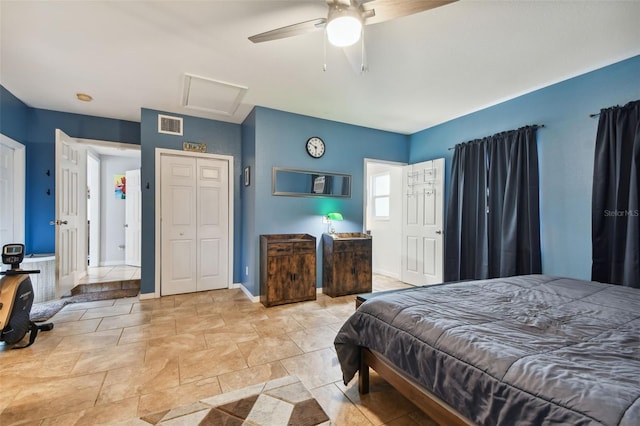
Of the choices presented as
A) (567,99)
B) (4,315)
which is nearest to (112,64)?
(4,315)

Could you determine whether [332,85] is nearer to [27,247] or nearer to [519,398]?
[519,398]

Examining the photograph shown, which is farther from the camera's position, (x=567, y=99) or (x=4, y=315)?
(x=567, y=99)

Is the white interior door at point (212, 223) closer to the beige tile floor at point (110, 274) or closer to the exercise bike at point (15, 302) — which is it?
the beige tile floor at point (110, 274)

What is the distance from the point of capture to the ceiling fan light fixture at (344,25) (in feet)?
5.31

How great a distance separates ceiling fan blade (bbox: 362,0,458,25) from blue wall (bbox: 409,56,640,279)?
7.88 ft

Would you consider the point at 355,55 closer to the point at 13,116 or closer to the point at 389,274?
the point at 389,274

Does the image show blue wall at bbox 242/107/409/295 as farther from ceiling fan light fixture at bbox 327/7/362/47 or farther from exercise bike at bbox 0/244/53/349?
ceiling fan light fixture at bbox 327/7/362/47

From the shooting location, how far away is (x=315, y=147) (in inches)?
166

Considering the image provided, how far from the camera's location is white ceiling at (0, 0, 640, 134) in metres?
2.05

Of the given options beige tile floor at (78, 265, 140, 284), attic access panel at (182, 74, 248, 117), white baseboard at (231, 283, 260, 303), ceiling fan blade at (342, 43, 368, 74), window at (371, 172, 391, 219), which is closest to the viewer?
ceiling fan blade at (342, 43, 368, 74)

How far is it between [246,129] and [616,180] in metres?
4.37

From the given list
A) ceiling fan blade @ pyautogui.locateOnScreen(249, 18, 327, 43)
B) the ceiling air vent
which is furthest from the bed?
the ceiling air vent

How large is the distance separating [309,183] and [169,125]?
218cm

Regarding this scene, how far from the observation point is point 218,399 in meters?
1.81
